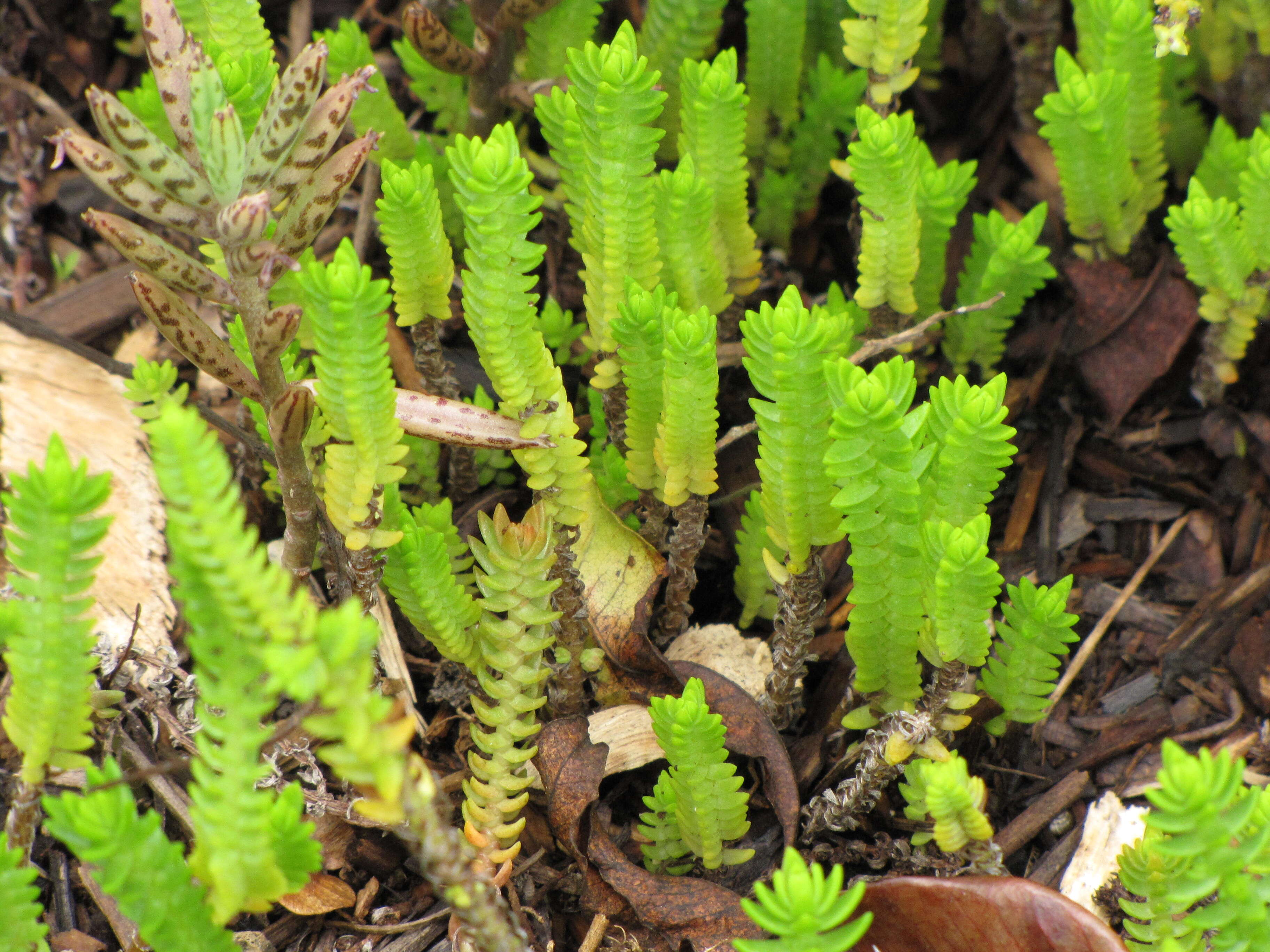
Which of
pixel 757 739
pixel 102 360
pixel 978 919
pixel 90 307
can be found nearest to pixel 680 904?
pixel 757 739

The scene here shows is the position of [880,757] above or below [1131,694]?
above

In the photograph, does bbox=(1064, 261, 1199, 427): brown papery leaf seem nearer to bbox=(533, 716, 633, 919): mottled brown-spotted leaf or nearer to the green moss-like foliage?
bbox=(533, 716, 633, 919): mottled brown-spotted leaf

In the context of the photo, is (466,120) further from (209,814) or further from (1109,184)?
(209,814)

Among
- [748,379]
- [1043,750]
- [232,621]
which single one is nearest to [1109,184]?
[748,379]

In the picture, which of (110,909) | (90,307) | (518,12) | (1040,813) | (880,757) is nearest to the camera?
(880,757)

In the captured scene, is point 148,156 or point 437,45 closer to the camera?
point 148,156

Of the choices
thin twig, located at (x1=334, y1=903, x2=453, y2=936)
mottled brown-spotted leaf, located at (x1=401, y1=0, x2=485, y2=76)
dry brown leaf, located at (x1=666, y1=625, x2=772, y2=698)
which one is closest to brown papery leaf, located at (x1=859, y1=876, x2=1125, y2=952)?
dry brown leaf, located at (x1=666, y1=625, x2=772, y2=698)

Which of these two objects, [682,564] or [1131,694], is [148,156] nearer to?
[682,564]
